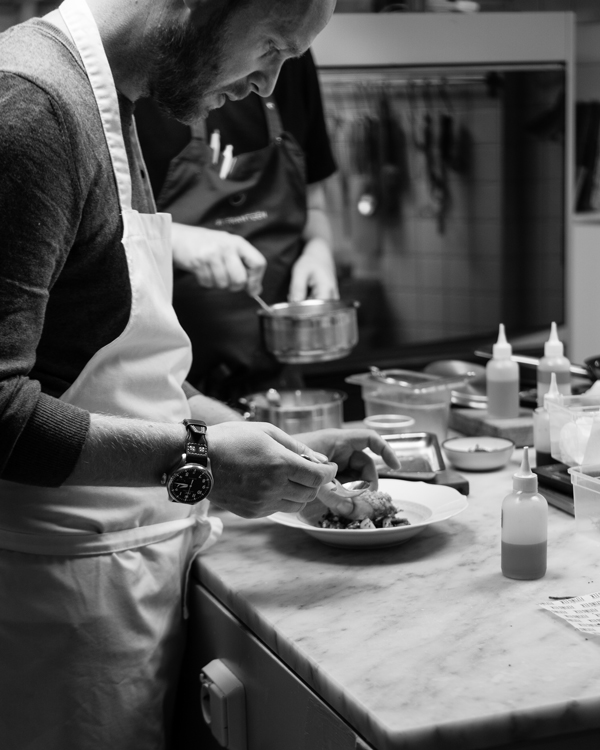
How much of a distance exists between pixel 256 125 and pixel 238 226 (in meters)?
0.25

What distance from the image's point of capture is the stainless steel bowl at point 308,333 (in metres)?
1.87

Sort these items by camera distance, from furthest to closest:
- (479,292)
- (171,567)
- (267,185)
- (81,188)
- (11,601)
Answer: (479,292)
(267,185)
(171,567)
(11,601)
(81,188)

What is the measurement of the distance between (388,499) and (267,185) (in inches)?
41.3

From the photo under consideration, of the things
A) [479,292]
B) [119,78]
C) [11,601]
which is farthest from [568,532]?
[479,292]

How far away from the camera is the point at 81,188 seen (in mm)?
1024

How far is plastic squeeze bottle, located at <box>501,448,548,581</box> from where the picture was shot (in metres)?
1.14

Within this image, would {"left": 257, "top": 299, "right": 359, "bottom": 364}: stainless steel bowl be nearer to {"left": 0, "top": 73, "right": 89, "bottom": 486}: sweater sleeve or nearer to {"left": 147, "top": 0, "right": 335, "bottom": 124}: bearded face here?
{"left": 147, "top": 0, "right": 335, "bottom": 124}: bearded face

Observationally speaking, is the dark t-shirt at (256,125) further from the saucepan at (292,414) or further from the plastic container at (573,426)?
the plastic container at (573,426)

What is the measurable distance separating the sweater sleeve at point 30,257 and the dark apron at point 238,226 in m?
1.00

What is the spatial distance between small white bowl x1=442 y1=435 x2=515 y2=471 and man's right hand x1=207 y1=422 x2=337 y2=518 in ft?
1.72

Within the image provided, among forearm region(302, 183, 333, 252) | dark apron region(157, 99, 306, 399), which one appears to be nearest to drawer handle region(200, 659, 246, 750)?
dark apron region(157, 99, 306, 399)

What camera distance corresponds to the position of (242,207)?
2.11 metres

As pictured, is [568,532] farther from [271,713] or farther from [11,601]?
[11,601]

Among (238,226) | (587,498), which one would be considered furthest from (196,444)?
(238,226)
